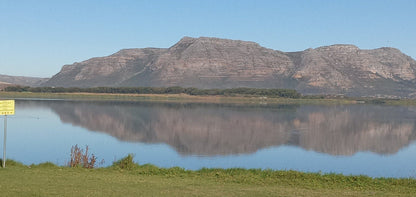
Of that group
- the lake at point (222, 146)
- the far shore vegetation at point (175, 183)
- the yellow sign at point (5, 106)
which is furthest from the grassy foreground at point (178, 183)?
the lake at point (222, 146)

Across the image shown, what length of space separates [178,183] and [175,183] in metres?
0.11

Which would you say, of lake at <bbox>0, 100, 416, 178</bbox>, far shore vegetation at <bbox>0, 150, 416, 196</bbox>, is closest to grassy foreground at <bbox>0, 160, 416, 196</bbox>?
far shore vegetation at <bbox>0, 150, 416, 196</bbox>

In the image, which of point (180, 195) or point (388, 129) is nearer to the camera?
point (180, 195)

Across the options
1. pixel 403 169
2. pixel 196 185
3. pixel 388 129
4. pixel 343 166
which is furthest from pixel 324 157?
pixel 388 129

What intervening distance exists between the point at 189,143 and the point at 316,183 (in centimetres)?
2334

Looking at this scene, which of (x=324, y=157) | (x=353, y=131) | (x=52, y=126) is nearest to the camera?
(x=324, y=157)

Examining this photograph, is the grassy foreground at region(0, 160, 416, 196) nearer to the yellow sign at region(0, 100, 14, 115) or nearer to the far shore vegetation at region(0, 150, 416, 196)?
the far shore vegetation at region(0, 150, 416, 196)

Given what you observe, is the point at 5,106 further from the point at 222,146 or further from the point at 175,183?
the point at 222,146

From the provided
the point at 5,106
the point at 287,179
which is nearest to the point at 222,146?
the point at 287,179

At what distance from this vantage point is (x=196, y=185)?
52.0 feet

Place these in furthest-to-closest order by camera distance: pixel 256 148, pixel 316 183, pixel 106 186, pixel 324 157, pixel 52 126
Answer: pixel 52 126 < pixel 256 148 < pixel 324 157 < pixel 316 183 < pixel 106 186

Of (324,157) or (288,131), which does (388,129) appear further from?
(324,157)

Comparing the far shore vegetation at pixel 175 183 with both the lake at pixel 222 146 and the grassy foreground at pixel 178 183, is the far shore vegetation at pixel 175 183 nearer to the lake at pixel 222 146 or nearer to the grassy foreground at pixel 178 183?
the grassy foreground at pixel 178 183

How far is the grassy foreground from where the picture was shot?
14.2 meters
